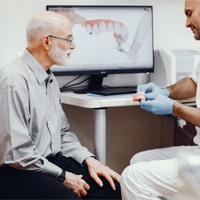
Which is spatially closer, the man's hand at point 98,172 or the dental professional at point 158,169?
the dental professional at point 158,169

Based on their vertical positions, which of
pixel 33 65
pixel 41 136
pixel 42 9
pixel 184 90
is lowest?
pixel 41 136

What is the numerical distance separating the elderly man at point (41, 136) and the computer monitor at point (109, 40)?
48 centimetres

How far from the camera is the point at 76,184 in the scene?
5.72ft

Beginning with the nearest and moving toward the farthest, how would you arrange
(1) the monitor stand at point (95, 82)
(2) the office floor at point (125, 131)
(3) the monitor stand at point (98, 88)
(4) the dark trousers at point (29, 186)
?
(4) the dark trousers at point (29, 186) → (3) the monitor stand at point (98, 88) → (1) the monitor stand at point (95, 82) → (2) the office floor at point (125, 131)

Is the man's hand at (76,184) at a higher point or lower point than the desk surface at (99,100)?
lower

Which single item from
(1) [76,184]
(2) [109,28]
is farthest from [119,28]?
(1) [76,184]

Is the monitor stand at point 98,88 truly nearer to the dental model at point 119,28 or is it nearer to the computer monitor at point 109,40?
the computer monitor at point 109,40

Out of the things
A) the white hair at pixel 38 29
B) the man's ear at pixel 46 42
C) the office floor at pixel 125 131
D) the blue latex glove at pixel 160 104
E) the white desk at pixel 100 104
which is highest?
the white hair at pixel 38 29

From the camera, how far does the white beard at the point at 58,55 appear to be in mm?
1865

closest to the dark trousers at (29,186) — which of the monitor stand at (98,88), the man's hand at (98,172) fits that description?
the man's hand at (98,172)

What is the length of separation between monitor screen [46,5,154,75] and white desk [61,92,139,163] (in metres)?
0.29

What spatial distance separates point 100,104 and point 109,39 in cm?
60

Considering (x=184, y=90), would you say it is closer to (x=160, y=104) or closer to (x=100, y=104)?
(x=160, y=104)

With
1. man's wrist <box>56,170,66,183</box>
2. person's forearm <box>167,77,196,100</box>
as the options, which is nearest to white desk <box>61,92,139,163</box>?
person's forearm <box>167,77,196,100</box>
